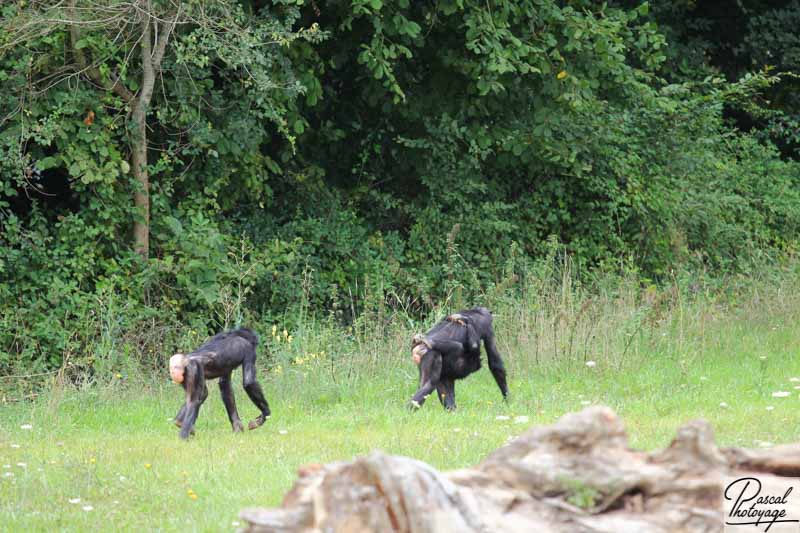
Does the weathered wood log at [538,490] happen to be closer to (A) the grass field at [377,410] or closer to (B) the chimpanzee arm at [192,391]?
(A) the grass field at [377,410]

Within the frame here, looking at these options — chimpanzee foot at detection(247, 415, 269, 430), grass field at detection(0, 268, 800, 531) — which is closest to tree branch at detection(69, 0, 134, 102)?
grass field at detection(0, 268, 800, 531)

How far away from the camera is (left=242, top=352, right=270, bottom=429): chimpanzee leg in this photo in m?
8.85

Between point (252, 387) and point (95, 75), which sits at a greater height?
point (95, 75)

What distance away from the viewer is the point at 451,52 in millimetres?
16766

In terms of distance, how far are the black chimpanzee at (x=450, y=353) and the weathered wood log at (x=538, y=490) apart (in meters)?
5.07

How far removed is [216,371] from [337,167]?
10647mm

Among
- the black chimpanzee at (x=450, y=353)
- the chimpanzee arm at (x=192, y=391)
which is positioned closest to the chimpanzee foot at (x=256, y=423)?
the chimpanzee arm at (x=192, y=391)

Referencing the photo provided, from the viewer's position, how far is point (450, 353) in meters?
9.44

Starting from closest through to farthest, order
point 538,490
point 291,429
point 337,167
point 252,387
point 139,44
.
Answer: point 538,490, point 252,387, point 291,429, point 139,44, point 337,167

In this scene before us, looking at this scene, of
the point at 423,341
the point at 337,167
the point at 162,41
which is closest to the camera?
the point at 423,341

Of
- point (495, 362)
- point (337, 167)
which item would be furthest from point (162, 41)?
point (495, 362)

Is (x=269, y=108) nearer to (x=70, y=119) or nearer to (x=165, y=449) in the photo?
(x=70, y=119)

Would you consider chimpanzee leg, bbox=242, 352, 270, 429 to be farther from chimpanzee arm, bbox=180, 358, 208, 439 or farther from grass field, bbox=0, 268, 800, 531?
chimpanzee arm, bbox=180, 358, 208, 439

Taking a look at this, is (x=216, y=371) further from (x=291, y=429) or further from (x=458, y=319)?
(x=458, y=319)
